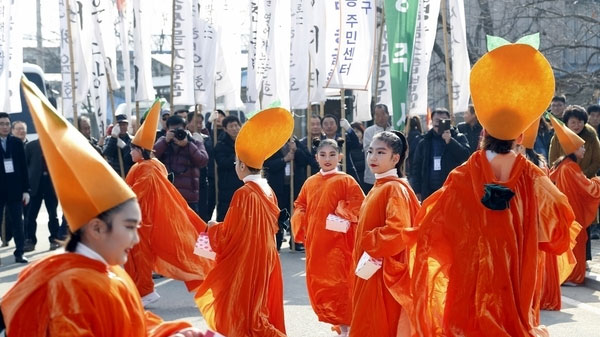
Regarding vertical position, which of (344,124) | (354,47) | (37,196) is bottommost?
(37,196)

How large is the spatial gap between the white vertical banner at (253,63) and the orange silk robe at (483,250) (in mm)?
8735

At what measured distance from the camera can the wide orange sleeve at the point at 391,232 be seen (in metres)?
6.57

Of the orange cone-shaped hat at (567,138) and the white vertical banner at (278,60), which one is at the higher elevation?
the white vertical banner at (278,60)

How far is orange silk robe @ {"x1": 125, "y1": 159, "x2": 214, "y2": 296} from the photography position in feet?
30.9

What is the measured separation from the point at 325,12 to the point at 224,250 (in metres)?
6.41

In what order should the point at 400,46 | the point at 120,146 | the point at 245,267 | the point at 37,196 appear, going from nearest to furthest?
the point at 245,267
the point at 400,46
the point at 120,146
the point at 37,196

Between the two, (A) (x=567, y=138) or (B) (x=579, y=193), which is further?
(B) (x=579, y=193)

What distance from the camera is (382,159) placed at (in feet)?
22.5

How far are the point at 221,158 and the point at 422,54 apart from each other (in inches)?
121

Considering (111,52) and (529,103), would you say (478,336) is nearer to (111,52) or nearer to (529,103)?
(529,103)

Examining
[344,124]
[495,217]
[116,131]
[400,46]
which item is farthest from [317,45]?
[495,217]

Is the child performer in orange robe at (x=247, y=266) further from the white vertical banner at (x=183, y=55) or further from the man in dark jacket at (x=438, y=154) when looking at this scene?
the white vertical banner at (x=183, y=55)

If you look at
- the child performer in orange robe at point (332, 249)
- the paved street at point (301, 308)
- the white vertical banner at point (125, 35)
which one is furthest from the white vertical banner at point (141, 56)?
the child performer in orange robe at point (332, 249)

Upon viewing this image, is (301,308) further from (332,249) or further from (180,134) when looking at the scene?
(180,134)
